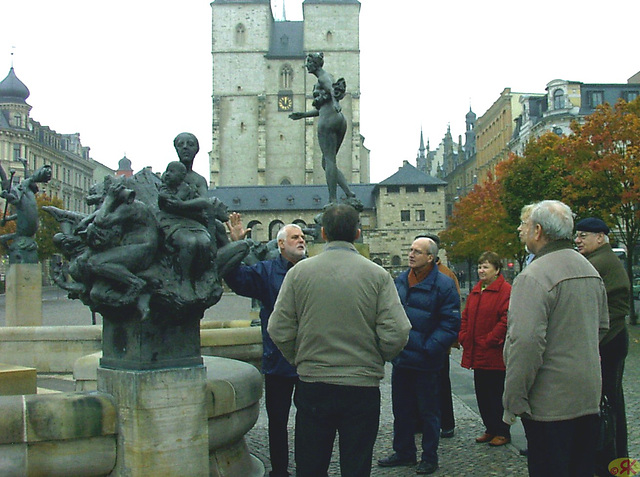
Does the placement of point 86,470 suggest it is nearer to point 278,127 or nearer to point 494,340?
point 494,340

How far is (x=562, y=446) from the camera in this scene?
3711mm

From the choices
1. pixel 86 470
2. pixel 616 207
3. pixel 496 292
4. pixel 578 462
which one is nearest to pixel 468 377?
pixel 496 292

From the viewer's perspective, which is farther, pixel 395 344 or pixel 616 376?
pixel 616 376

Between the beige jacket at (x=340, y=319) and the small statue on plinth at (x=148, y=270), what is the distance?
1.90ft

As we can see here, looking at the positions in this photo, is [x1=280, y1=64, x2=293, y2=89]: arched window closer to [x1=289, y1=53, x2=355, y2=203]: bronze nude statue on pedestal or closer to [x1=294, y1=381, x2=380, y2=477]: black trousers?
[x1=289, y1=53, x2=355, y2=203]: bronze nude statue on pedestal

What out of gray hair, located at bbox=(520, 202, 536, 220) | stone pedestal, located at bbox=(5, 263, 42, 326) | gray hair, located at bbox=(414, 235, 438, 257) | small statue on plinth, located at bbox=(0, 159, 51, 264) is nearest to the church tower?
small statue on plinth, located at bbox=(0, 159, 51, 264)

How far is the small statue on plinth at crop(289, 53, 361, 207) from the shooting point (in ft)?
34.5

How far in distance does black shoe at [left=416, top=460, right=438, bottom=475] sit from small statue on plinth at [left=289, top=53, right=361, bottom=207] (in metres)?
5.65

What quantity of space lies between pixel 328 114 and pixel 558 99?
4267cm

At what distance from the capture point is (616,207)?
21.1m

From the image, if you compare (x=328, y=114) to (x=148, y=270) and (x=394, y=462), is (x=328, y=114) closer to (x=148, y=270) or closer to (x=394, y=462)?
(x=394, y=462)

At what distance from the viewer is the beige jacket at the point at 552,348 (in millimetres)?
3654

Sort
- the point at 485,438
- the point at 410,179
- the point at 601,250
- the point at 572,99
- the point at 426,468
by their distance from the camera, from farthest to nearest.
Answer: the point at 410,179, the point at 572,99, the point at 485,438, the point at 601,250, the point at 426,468

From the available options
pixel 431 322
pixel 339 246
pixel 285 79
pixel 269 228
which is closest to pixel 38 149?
pixel 269 228
